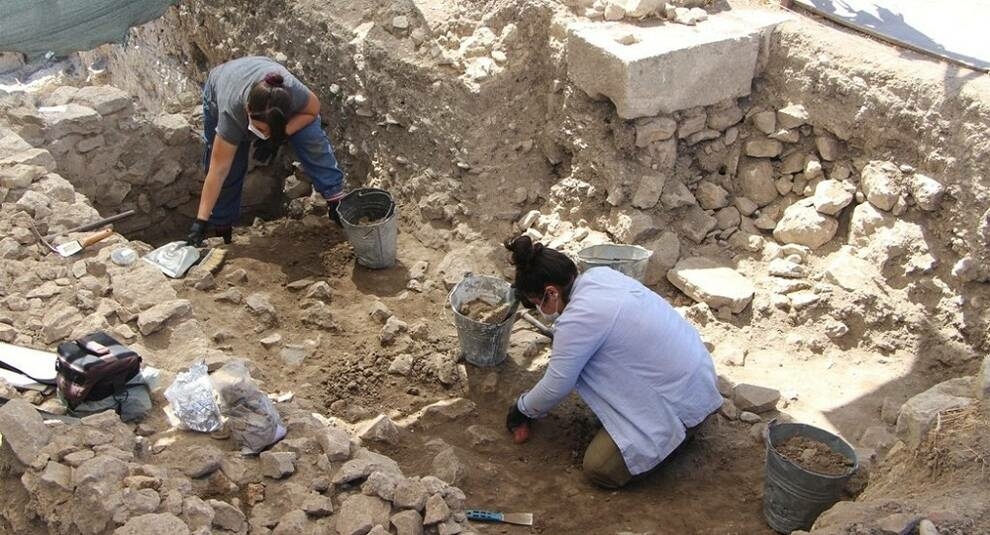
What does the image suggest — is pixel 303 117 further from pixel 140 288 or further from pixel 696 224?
pixel 696 224

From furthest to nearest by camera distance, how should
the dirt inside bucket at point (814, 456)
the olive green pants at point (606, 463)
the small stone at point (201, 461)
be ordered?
1. the olive green pants at point (606, 463)
2. the dirt inside bucket at point (814, 456)
3. the small stone at point (201, 461)

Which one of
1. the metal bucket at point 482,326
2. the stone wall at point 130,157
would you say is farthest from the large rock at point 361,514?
the stone wall at point 130,157

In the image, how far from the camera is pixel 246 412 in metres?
3.62

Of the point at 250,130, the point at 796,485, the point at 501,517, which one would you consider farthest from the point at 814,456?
the point at 250,130

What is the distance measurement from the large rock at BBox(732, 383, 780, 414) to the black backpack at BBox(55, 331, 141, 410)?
288 cm

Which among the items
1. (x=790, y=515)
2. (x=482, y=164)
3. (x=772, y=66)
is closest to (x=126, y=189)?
(x=482, y=164)

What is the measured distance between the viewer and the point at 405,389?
4.76 metres

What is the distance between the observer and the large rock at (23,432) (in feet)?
10.7

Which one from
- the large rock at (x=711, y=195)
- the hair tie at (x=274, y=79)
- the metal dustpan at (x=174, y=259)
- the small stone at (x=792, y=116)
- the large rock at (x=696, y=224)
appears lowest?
the metal dustpan at (x=174, y=259)

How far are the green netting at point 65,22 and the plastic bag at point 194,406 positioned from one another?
3590 mm

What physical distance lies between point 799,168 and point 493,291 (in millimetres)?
2073

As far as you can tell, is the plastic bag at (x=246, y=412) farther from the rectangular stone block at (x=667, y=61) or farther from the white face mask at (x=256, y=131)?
the rectangular stone block at (x=667, y=61)

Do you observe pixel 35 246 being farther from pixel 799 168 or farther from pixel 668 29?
pixel 799 168

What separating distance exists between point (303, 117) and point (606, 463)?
3137 millimetres
